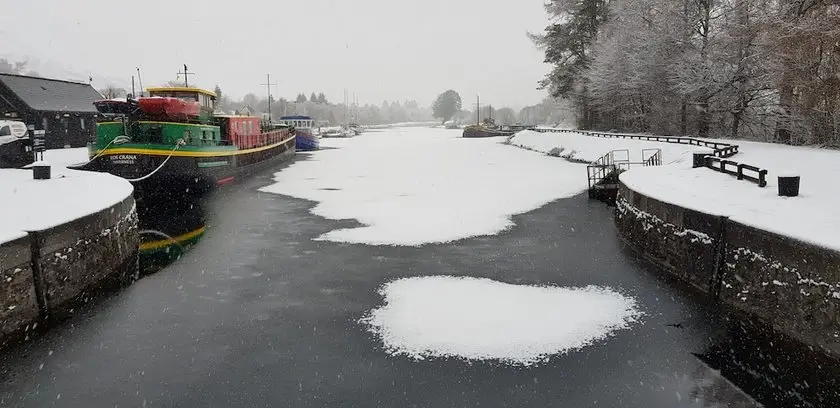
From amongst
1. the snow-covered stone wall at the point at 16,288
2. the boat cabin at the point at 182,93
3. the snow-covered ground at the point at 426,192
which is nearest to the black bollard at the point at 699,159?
the snow-covered ground at the point at 426,192

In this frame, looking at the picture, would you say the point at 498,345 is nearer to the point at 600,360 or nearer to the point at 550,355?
the point at 550,355

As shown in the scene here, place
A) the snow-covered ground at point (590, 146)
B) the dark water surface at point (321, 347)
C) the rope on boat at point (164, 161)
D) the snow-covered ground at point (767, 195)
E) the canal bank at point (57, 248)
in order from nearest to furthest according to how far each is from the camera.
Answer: the dark water surface at point (321, 347) < the canal bank at point (57, 248) < the snow-covered ground at point (767, 195) < the rope on boat at point (164, 161) < the snow-covered ground at point (590, 146)

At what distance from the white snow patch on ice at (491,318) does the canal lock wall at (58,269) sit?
5.94m

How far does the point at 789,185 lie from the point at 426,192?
53.9ft

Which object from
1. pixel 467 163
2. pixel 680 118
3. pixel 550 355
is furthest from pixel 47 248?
pixel 680 118

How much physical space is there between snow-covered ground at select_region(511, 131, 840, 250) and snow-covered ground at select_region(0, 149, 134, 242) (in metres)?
13.3

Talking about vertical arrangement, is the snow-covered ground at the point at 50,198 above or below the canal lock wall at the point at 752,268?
above

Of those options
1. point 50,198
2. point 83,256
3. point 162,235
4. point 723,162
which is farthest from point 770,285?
point 162,235

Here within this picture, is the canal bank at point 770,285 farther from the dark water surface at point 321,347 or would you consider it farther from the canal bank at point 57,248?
the canal bank at point 57,248

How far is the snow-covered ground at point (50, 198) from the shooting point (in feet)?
35.7

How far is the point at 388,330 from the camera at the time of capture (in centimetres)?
1020

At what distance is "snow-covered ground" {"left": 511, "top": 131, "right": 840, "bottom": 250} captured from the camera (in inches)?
389

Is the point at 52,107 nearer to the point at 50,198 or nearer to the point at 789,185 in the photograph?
the point at 50,198

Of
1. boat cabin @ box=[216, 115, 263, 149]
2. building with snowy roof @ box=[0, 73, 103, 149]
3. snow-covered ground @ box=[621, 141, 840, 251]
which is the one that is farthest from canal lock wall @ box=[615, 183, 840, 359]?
building with snowy roof @ box=[0, 73, 103, 149]
